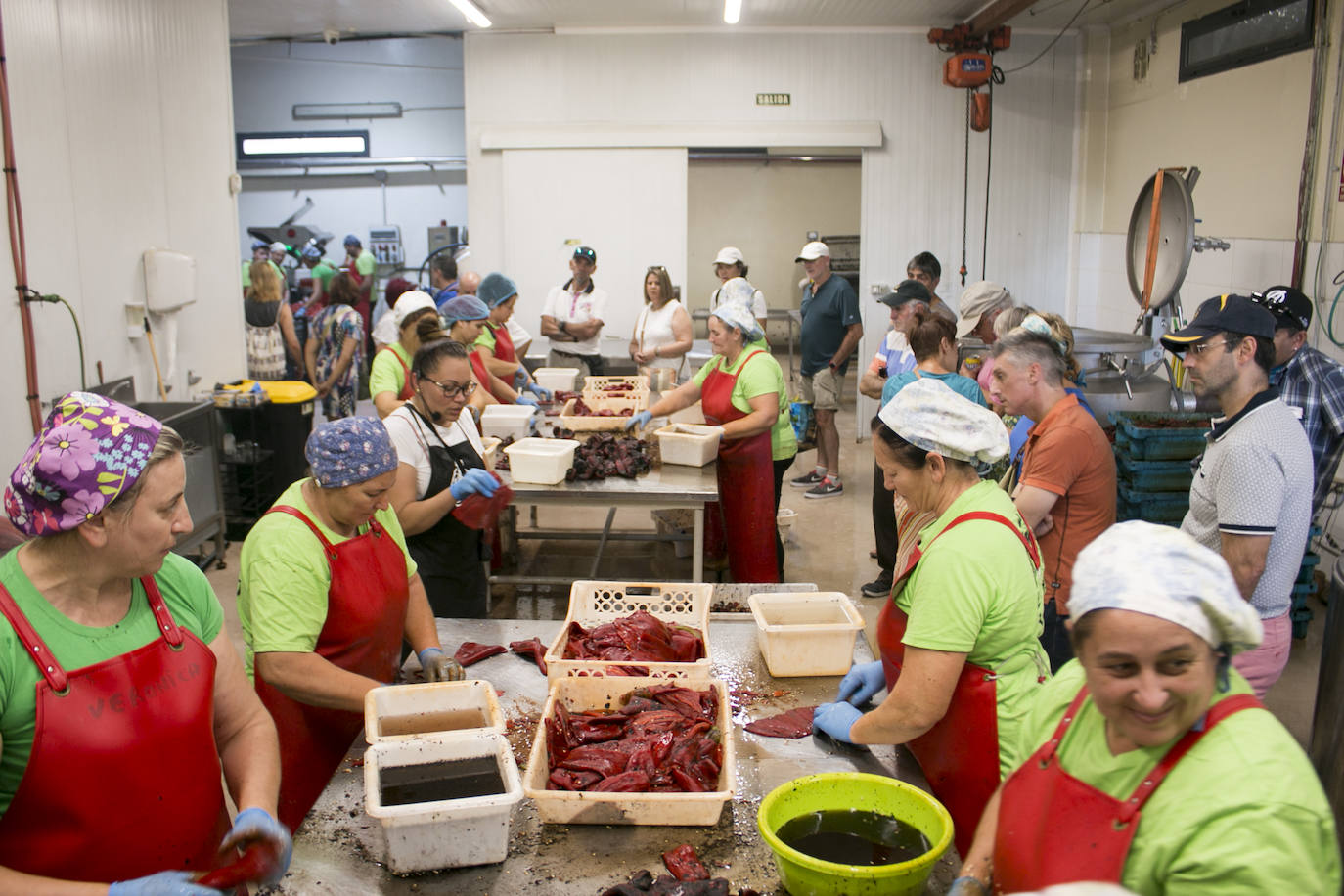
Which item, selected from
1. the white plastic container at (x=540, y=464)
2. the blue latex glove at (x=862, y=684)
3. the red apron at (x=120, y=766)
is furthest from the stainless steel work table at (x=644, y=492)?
the red apron at (x=120, y=766)

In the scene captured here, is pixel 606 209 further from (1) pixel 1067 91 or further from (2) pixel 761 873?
(2) pixel 761 873

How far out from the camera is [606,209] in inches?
424

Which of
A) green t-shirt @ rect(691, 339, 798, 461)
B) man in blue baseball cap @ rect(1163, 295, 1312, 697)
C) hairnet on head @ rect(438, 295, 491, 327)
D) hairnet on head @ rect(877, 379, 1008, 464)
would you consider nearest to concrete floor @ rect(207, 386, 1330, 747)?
green t-shirt @ rect(691, 339, 798, 461)

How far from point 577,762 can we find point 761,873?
0.52 metres

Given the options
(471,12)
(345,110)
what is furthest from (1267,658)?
(345,110)

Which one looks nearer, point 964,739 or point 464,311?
point 964,739

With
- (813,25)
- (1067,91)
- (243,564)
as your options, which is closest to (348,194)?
(813,25)

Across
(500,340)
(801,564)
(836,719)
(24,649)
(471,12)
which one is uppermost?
(471,12)

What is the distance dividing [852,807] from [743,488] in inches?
142

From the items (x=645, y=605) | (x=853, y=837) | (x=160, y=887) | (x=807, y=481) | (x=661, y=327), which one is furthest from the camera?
(x=807, y=481)

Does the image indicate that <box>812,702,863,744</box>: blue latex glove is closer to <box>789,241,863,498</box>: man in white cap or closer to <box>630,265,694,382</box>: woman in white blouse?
<box>630,265,694,382</box>: woman in white blouse

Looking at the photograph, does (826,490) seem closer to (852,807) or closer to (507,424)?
(507,424)

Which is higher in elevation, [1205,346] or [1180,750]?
[1205,346]

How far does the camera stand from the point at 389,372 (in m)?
5.40
